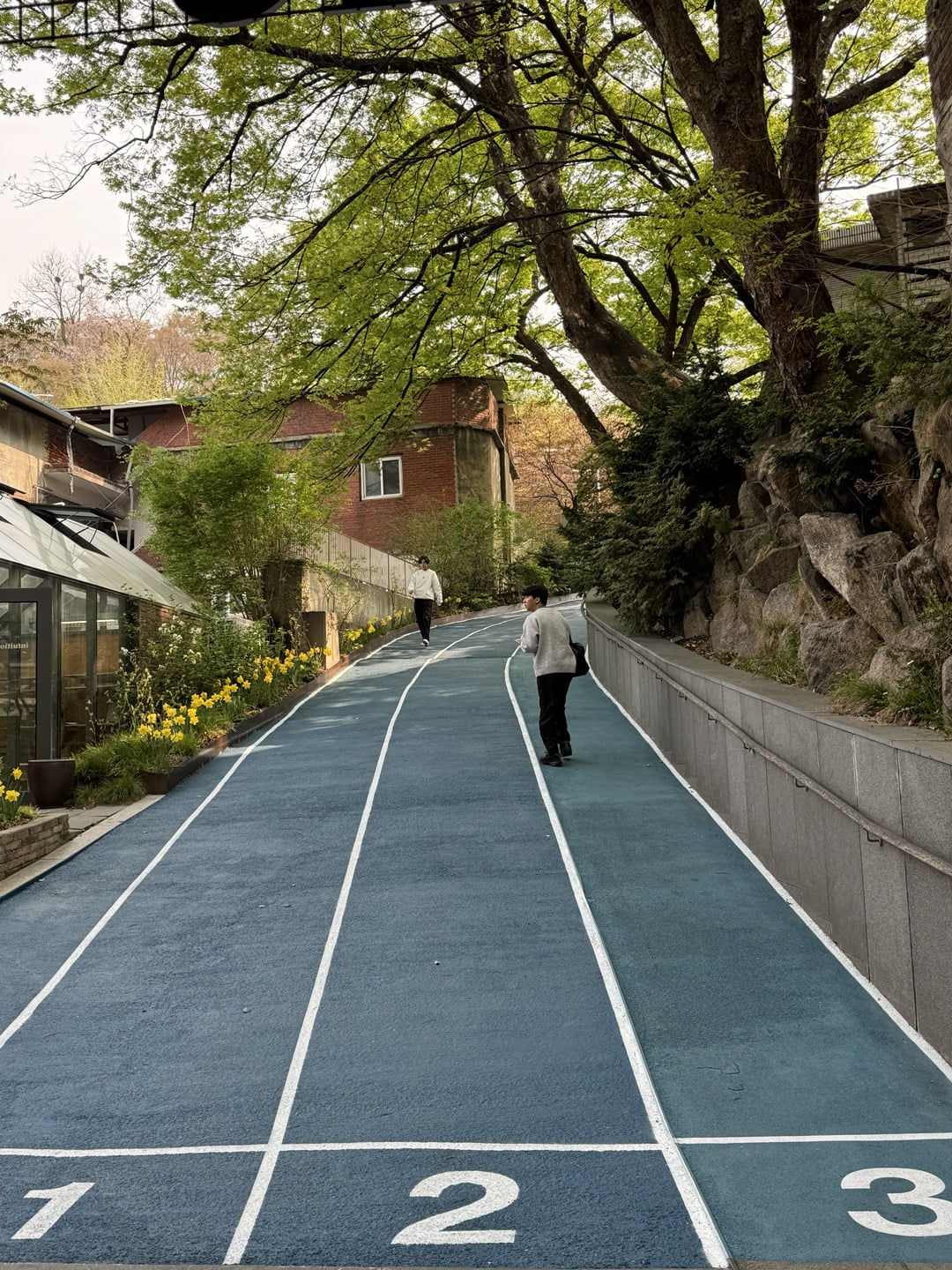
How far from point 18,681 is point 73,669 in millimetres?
1510

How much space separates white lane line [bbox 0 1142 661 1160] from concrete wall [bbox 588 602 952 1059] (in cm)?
170

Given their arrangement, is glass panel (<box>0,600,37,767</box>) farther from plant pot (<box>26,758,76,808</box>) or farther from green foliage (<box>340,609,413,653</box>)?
green foliage (<box>340,609,413,653</box>)

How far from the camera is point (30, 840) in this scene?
9.20 meters

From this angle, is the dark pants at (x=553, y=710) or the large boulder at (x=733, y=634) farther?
the large boulder at (x=733, y=634)

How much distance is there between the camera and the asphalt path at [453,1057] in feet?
13.2

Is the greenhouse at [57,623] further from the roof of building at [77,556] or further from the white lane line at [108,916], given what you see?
the white lane line at [108,916]

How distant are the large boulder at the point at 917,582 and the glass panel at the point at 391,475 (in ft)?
93.7

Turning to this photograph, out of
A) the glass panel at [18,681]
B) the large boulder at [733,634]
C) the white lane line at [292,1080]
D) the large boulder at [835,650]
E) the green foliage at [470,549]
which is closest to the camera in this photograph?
the white lane line at [292,1080]

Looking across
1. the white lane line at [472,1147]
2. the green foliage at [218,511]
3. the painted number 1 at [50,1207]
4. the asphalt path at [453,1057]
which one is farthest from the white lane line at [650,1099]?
the green foliage at [218,511]

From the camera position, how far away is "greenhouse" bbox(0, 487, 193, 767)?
11.4 metres

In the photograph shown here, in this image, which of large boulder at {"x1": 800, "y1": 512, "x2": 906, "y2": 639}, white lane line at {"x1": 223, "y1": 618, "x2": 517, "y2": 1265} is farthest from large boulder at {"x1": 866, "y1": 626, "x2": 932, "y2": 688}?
white lane line at {"x1": 223, "y1": 618, "x2": 517, "y2": 1265}

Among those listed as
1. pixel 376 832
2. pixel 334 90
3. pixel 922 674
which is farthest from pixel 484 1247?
pixel 334 90

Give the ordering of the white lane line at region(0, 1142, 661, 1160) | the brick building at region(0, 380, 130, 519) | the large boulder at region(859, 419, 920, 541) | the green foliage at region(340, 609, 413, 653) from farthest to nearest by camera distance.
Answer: the brick building at region(0, 380, 130, 519) < the green foliage at region(340, 609, 413, 653) < the large boulder at region(859, 419, 920, 541) < the white lane line at region(0, 1142, 661, 1160)

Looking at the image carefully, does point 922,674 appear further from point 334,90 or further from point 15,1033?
point 334,90
